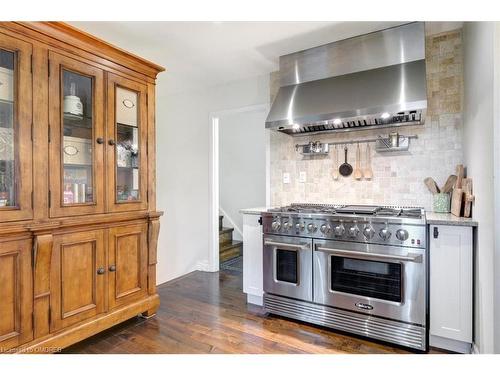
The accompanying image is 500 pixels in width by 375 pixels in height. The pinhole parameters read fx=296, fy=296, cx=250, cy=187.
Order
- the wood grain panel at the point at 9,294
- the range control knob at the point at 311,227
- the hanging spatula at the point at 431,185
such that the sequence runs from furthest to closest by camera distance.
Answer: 1. the hanging spatula at the point at 431,185
2. the range control knob at the point at 311,227
3. the wood grain panel at the point at 9,294

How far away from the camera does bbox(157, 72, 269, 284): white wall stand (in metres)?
3.88

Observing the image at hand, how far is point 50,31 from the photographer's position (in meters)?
1.82

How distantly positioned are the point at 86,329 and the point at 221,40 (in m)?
2.50

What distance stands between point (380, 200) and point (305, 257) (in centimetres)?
95

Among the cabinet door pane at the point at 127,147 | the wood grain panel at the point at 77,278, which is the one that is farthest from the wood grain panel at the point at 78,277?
the cabinet door pane at the point at 127,147

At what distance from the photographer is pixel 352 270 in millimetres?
2211

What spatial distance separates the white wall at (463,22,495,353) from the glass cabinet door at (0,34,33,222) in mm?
2499

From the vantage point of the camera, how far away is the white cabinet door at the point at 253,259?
271 centimetres

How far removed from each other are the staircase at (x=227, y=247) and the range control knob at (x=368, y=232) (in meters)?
2.56

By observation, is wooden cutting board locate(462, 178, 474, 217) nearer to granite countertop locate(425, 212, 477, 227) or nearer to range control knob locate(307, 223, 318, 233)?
granite countertop locate(425, 212, 477, 227)

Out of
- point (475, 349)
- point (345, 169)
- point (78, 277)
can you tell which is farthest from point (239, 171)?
point (475, 349)

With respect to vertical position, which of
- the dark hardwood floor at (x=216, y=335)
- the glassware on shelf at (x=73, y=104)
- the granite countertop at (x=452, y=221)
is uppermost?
the glassware on shelf at (x=73, y=104)

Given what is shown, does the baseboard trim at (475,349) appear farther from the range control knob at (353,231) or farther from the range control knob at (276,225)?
the range control knob at (276,225)

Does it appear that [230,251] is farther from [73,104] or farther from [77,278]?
[73,104]
